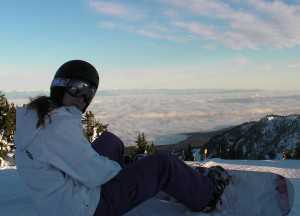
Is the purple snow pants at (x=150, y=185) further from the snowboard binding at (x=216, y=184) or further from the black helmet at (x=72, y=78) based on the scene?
the black helmet at (x=72, y=78)

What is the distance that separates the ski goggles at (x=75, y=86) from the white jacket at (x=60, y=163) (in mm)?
246

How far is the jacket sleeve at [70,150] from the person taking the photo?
4125mm

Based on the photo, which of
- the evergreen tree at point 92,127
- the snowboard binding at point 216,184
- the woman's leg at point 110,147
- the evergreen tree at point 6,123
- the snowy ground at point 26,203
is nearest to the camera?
the snowboard binding at point 216,184

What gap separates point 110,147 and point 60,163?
1290mm

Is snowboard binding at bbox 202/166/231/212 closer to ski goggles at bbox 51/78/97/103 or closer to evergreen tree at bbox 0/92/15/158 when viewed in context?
ski goggles at bbox 51/78/97/103

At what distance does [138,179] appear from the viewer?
15.5 feet

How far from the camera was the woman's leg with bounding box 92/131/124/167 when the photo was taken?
5.36 m

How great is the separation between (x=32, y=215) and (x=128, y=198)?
1.84 metres

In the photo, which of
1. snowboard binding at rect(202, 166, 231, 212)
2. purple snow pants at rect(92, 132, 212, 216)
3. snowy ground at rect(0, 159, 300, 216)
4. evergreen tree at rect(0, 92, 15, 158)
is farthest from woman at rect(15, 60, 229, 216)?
evergreen tree at rect(0, 92, 15, 158)

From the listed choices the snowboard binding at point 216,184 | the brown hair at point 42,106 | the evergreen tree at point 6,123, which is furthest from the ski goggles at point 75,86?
the evergreen tree at point 6,123

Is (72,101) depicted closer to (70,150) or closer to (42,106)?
(42,106)

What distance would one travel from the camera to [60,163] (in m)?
4.16

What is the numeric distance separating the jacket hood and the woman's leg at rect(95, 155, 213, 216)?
3.04ft

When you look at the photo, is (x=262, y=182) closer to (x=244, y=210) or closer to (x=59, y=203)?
(x=244, y=210)
